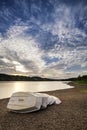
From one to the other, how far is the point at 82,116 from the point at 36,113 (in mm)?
2765

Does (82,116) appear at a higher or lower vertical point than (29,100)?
lower

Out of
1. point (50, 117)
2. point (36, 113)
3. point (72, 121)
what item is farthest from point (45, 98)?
point (72, 121)

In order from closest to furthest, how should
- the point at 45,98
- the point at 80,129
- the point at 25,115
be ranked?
the point at 80,129 < the point at 25,115 < the point at 45,98

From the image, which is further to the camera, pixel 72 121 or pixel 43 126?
pixel 72 121

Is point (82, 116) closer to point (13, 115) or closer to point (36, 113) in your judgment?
point (36, 113)

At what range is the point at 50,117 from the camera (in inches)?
388

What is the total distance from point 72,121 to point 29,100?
314cm

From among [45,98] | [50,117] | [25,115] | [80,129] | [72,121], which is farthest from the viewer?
[45,98]

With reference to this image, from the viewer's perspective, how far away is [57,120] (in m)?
9.14

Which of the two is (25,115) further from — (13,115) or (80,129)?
(80,129)

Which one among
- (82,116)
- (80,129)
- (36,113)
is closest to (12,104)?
(36,113)

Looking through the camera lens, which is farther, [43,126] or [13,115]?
[13,115]

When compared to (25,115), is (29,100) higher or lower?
higher

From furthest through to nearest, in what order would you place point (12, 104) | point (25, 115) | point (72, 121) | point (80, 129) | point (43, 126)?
point (12, 104)
point (25, 115)
point (72, 121)
point (43, 126)
point (80, 129)
